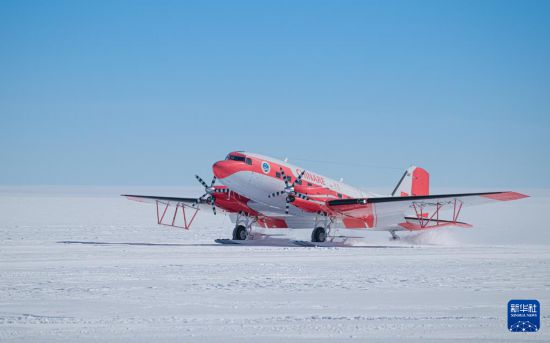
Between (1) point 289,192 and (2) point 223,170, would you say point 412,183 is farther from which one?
(2) point 223,170

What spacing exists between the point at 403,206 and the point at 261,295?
869 inches

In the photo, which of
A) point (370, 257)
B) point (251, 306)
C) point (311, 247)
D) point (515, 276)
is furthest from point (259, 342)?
point (311, 247)

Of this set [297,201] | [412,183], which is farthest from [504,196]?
[412,183]

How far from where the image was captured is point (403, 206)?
37.5 m

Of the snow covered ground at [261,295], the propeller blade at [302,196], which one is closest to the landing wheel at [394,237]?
the propeller blade at [302,196]

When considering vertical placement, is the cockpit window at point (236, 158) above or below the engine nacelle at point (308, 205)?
above

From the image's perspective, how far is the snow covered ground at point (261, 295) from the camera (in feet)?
39.7

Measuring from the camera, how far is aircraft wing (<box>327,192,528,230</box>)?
34.6 meters

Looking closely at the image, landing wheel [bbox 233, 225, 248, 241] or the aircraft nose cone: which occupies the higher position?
the aircraft nose cone

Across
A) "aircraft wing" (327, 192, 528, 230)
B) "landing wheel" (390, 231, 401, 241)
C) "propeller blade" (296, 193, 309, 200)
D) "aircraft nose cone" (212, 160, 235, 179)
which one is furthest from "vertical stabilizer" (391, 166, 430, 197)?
"aircraft nose cone" (212, 160, 235, 179)

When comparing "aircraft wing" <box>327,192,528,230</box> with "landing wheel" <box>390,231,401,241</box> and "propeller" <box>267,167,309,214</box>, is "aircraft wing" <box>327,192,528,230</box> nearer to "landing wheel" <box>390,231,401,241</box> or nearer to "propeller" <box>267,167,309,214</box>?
"landing wheel" <box>390,231,401,241</box>

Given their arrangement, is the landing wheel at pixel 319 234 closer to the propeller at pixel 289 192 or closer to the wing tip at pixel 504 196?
the propeller at pixel 289 192

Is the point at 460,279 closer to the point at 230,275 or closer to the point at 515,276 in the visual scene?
the point at 515,276

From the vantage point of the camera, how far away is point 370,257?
28344 millimetres
